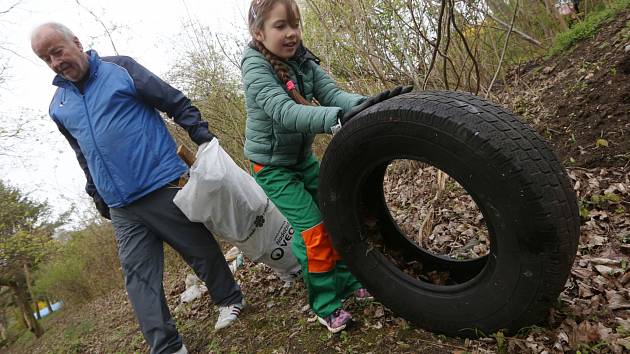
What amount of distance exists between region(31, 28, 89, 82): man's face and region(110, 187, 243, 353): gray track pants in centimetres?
98

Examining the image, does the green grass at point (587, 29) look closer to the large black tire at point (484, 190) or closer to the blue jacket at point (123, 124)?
the large black tire at point (484, 190)

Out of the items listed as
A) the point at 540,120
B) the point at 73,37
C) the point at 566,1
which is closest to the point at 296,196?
the point at 73,37

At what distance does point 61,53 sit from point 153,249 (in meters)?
1.45

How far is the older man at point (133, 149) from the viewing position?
252 centimetres

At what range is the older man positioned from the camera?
2523 mm

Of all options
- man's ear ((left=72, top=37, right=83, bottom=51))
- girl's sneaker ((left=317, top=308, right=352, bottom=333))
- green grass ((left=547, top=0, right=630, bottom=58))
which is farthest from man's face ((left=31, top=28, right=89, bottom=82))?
green grass ((left=547, top=0, right=630, bottom=58))

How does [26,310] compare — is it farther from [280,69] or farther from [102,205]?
[280,69]

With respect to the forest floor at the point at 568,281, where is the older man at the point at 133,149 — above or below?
above

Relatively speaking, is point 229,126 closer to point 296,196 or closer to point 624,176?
point 296,196

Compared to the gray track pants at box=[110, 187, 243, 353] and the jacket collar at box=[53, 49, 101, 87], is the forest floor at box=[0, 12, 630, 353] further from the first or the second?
the jacket collar at box=[53, 49, 101, 87]

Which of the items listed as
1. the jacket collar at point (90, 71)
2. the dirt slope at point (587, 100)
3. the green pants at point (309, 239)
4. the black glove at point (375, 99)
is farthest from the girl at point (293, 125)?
the dirt slope at point (587, 100)

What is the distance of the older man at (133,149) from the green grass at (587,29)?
5190mm

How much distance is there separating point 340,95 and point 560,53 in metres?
4.60

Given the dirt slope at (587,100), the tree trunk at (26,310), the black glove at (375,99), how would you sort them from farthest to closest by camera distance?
the tree trunk at (26,310) → the dirt slope at (587,100) → the black glove at (375,99)
